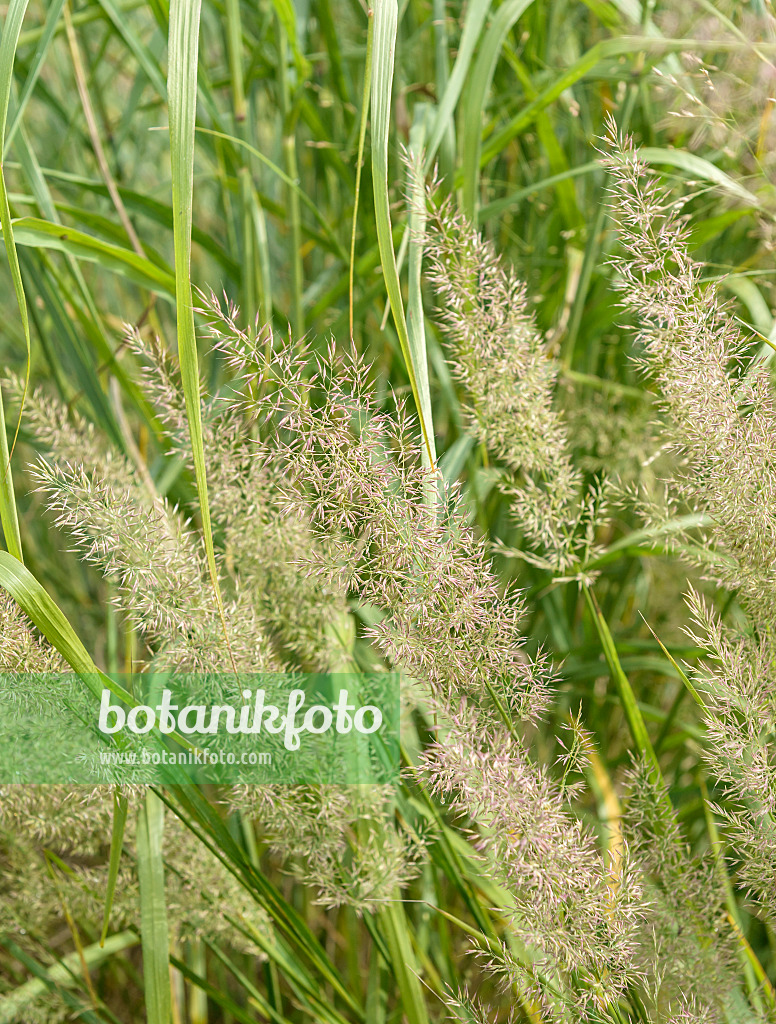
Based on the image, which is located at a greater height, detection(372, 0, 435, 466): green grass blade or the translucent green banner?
detection(372, 0, 435, 466): green grass blade

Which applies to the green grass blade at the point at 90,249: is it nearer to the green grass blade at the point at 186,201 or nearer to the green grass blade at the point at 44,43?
the green grass blade at the point at 44,43

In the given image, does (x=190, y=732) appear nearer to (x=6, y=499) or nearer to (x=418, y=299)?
(x=6, y=499)

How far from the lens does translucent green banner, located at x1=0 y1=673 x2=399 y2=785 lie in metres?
0.54

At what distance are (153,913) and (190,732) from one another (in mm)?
130

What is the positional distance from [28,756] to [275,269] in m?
0.84

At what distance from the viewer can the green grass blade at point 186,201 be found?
0.44 metres

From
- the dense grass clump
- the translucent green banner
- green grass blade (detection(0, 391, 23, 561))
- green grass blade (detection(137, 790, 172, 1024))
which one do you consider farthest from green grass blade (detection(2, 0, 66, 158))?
green grass blade (detection(137, 790, 172, 1024))

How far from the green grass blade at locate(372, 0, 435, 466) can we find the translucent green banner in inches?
9.6

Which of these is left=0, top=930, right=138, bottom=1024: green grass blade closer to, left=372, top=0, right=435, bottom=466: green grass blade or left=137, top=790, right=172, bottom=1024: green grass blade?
left=137, top=790, right=172, bottom=1024: green grass blade

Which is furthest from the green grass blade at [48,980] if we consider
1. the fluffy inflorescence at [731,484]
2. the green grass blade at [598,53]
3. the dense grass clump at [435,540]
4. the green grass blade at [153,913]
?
the green grass blade at [598,53]

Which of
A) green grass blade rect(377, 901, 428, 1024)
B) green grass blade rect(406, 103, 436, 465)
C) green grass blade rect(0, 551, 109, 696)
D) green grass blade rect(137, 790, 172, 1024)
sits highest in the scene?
green grass blade rect(406, 103, 436, 465)

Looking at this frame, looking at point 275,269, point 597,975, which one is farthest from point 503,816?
point 275,269

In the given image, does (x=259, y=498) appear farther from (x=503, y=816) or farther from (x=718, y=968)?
(x=718, y=968)

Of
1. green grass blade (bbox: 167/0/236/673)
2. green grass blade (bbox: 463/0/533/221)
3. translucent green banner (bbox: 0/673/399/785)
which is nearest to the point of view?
green grass blade (bbox: 167/0/236/673)
